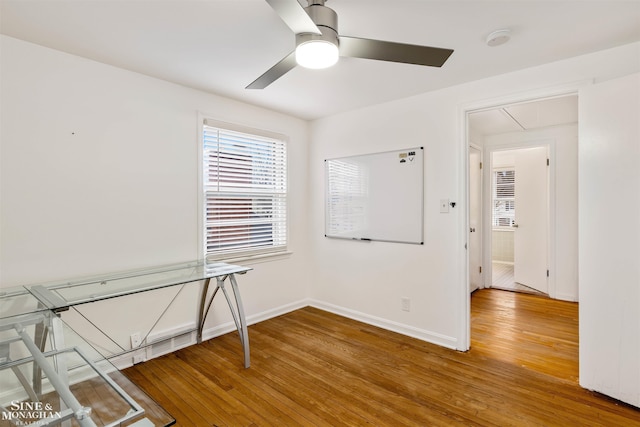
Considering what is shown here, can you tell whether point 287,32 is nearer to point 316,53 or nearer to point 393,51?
point 316,53

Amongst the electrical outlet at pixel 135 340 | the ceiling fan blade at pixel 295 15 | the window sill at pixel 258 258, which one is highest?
the ceiling fan blade at pixel 295 15

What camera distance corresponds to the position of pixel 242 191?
10.6 ft

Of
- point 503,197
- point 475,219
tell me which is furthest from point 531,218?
point 503,197

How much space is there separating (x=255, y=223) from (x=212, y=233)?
50 cm

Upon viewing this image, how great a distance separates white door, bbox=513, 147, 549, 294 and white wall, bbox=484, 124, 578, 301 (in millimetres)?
165

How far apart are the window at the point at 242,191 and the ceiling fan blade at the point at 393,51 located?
1.80m

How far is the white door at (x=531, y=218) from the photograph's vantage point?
4.41 metres

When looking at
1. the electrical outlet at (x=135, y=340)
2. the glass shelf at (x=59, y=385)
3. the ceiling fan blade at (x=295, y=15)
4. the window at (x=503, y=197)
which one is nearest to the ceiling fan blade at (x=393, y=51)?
the ceiling fan blade at (x=295, y=15)

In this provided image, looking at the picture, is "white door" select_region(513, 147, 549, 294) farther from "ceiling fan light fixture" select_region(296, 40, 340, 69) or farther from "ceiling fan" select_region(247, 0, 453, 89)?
"ceiling fan light fixture" select_region(296, 40, 340, 69)

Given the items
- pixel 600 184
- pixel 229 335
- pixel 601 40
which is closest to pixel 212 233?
pixel 229 335

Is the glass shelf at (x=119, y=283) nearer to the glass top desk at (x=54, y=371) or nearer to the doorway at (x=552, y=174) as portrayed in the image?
the glass top desk at (x=54, y=371)

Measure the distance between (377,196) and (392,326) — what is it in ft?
4.39

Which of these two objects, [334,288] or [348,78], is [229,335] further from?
[348,78]

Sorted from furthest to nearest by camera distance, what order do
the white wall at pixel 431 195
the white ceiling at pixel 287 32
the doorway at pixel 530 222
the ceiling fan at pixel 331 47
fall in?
the doorway at pixel 530 222, the white wall at pixel 431 195, the white ceiling at pixel 287 32, the ceiling fan at pixel 331 47
